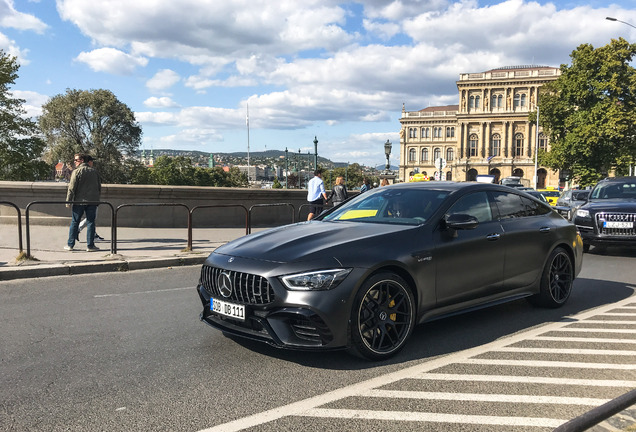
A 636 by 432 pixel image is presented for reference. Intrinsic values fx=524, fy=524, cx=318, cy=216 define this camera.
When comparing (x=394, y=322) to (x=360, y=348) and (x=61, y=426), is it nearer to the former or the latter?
(x=360, y=348)

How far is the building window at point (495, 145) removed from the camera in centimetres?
10669

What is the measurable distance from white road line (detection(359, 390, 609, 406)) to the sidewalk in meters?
6.75

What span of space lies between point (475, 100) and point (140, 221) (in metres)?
104

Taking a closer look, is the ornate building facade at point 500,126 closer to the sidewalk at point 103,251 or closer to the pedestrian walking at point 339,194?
the pedestrian walking at point 339,194

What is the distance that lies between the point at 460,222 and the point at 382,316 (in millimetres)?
1225

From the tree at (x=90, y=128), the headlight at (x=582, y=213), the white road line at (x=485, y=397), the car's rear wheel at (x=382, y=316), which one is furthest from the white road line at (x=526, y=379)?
the tree at (x=90, y=128)

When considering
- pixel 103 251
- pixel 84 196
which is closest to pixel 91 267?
pixel 103 251

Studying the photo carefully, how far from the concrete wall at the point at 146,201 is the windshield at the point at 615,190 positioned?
7.91m

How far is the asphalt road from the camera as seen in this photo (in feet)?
10.7

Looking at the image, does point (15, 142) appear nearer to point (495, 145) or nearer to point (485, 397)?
point (485, 397)

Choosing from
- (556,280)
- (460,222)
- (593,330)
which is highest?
(460,222)

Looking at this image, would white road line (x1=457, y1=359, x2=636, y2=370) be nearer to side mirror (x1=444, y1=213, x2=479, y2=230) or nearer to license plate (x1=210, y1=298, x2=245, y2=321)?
side mirror (x1=444, y1=213, x2=479, y2=230)

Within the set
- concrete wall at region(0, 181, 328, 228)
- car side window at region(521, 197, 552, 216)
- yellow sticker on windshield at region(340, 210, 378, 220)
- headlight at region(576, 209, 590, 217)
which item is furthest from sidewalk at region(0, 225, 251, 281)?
headlight at region(576, 209, 590, 217)

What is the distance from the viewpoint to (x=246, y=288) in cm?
420
